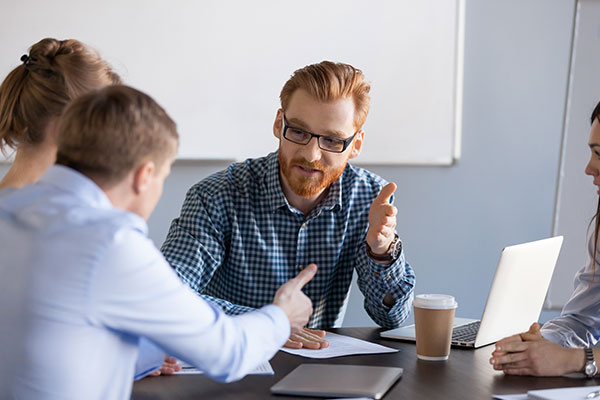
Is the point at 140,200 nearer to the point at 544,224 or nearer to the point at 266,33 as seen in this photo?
the point at 266,33

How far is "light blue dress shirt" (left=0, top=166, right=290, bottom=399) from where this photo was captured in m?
0.89

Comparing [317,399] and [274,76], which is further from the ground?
[274,76]

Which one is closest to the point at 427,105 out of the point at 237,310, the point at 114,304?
the point at 237,310

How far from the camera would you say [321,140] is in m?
1.91

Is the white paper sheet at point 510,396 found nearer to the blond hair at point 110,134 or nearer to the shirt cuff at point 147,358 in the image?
the shirt cuff at point 147,358

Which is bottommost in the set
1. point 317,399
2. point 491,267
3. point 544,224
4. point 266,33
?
point 491,267

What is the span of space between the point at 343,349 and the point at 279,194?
1.98 ft

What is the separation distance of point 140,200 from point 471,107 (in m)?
2.56

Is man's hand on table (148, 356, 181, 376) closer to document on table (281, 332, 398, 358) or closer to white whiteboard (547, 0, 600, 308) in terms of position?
document on table (281, 332, 398, 358)

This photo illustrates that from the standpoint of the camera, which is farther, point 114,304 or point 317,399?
point 317,399

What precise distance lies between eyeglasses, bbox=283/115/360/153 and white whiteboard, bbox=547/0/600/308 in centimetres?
176

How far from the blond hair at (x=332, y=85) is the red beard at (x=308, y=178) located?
0.53 feet

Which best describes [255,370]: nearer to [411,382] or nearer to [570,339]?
[411,382]

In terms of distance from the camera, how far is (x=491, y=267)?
3.39m
